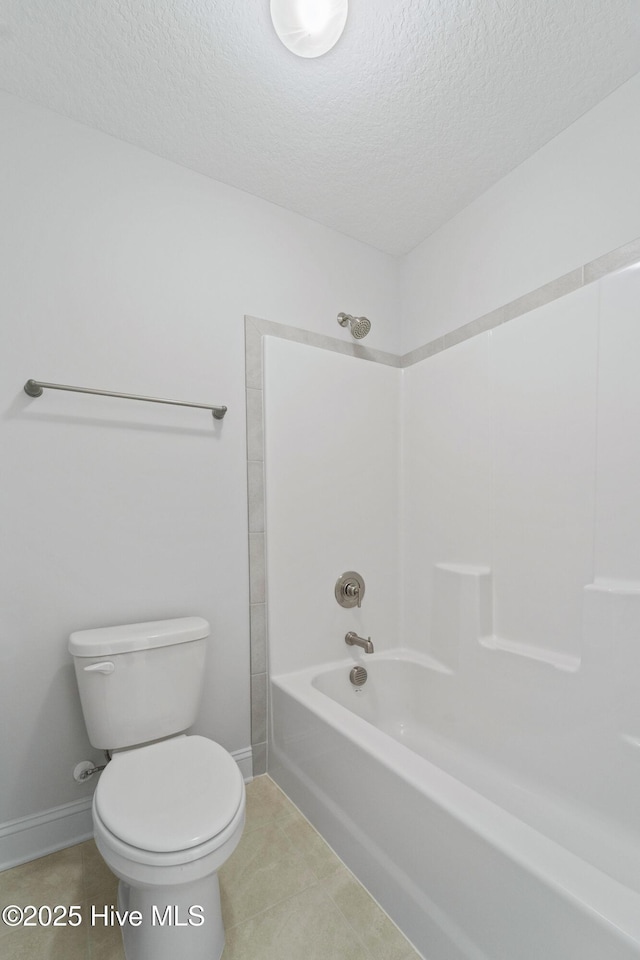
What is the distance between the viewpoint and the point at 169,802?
1085 millimetres

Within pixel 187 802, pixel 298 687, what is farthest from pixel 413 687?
pixel 187 802

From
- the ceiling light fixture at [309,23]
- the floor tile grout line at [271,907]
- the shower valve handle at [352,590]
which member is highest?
the ceiling light fixture at [309,23]

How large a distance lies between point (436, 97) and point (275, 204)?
0.77m

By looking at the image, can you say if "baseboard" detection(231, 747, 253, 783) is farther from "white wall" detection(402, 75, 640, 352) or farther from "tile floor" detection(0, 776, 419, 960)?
"white wall" detection(402, 75, 640, 352)

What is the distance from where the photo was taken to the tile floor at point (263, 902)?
45.3 inches

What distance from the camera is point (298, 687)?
176 centimetres

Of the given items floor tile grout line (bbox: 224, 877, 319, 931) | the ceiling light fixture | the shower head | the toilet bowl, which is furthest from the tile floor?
the ceiling light fixture

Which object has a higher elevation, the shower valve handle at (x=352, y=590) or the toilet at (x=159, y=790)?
the shower valve handle at (x=352, y=590)

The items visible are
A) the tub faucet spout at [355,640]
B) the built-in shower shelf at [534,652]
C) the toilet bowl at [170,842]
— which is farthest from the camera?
the tub faucet spout at [355,640]

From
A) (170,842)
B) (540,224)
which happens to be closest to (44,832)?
(170,842)

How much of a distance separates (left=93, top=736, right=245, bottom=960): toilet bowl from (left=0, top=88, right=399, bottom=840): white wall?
497 millimetres

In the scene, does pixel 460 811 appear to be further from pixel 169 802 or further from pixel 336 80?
pixel 336 80

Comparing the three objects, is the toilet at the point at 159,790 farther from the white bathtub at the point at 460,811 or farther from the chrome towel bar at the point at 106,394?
the chrome towel bar at the point at 106,394

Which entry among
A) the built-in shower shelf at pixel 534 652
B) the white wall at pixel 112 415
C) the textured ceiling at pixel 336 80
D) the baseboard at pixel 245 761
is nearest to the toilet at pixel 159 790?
the white wall at pixel 112 415
